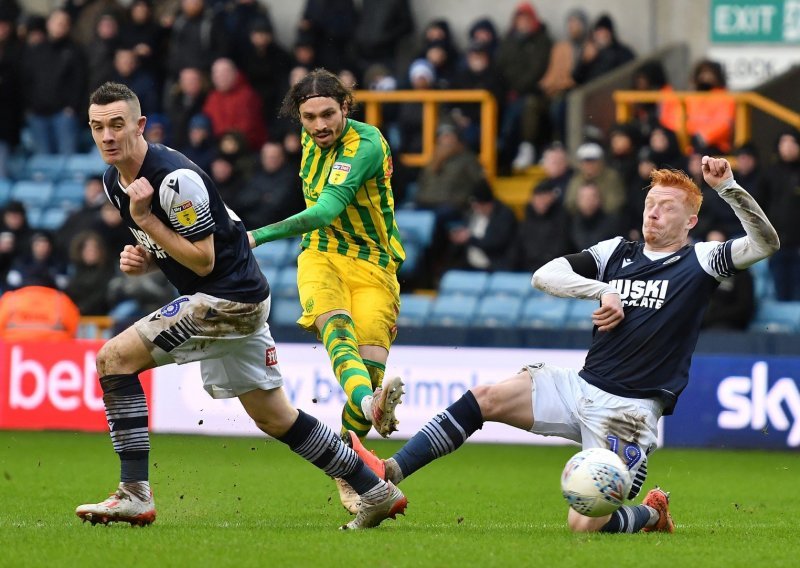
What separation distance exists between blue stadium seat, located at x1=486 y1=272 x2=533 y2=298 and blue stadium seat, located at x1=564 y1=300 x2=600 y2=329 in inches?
24.5

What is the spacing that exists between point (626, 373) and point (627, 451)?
1.32ft

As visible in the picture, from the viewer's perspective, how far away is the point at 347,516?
8.88 m

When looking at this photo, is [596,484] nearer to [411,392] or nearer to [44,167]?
[411,392]

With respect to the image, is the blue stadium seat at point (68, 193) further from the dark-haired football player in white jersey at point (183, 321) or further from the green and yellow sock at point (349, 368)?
the dark-haired football player in white jersey at point (183, 321)

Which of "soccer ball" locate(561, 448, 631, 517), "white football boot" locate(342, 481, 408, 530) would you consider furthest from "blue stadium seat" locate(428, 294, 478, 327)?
"soccer ball" locate(561, 448, 631, 517)

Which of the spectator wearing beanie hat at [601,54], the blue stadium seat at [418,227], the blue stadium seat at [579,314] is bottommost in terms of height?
the blue stadium seat at [579,314]

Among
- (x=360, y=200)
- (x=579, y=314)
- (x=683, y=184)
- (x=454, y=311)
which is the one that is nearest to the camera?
(x=683, y=184)

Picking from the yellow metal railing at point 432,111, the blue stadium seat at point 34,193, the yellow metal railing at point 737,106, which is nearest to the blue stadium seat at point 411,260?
the yellow metal railing at point 432,111

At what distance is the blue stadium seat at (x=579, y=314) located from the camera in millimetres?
14935

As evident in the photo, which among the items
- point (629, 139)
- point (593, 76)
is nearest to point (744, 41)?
point (593, 76)

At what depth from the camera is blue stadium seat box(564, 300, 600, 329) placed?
14.9 m

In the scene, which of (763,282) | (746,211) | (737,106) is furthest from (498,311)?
(746,211)

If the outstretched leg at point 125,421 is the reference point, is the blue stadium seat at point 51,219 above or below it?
below

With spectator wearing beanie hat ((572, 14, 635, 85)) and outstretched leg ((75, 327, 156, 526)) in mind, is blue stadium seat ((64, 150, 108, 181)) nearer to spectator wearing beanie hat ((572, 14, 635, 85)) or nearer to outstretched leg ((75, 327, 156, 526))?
spectator wearing beanie hat ((572, 14, 635, 85))
